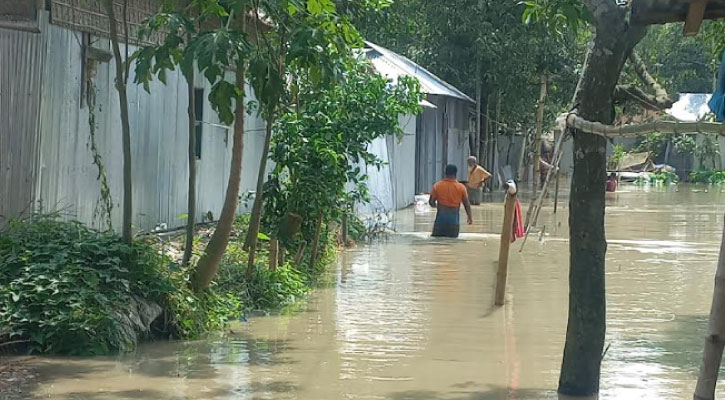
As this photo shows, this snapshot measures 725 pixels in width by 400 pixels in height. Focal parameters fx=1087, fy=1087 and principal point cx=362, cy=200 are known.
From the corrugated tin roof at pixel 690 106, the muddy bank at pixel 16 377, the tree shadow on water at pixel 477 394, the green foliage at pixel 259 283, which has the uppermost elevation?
the corrugated tin roof at pixel 690 106

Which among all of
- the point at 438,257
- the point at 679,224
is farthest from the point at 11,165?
the point at 679,224

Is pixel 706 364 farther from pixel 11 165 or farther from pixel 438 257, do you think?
pixel 438 257

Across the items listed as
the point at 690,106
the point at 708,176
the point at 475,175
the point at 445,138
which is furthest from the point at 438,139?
the point at 708,176

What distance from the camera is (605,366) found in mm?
8695

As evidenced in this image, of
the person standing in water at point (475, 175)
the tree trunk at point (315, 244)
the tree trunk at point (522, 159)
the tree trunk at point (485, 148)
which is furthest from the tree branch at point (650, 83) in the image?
the tree trunk at point (522, 159)

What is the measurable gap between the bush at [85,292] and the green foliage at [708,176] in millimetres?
37161

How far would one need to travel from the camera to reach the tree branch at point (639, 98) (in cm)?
736

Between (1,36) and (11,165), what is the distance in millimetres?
1145

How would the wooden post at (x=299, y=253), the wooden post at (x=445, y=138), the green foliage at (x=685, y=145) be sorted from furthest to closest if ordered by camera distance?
1. the green foliage at (x=685, y=145)
2. the wooden post at (x=445, y=138)
3. the wooden post at (x=299, y=253)

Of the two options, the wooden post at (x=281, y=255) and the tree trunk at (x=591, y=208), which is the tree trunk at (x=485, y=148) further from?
the tree trunk at (x=591, y=208)

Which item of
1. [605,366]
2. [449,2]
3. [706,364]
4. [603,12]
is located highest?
[449,2]

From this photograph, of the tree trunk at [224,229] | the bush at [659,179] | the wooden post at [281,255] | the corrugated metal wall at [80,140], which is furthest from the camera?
the bush at [659,179]

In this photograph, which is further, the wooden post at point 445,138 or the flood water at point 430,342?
the wooden post at point 445,138

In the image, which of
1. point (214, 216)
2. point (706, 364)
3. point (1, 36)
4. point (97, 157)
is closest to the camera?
point (706, 364)
